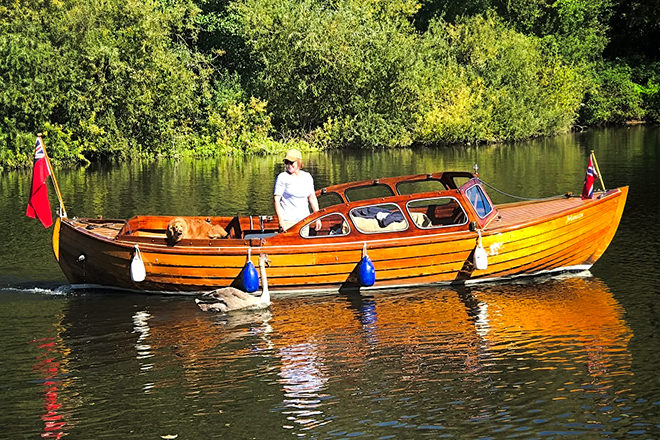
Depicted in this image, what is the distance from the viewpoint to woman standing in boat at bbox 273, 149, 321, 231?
1669 cm

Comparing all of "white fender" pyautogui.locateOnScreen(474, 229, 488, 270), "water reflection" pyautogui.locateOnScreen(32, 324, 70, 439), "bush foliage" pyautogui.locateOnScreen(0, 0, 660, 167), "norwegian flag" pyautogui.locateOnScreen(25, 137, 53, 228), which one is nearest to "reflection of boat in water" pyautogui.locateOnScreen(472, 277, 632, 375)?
"white fender" pyautogui.locateOnScreen(474, 229, 488, 270)

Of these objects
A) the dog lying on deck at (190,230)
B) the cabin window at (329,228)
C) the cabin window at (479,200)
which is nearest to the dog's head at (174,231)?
the dog lying on deck at (190,230)

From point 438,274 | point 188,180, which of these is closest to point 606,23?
point 188,180

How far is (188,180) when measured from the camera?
3703 cm

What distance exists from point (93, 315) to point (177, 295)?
165 cm

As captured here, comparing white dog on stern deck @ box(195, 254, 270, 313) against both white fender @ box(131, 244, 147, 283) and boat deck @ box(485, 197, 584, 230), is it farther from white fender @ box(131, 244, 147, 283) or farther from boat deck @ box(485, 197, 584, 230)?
boat deck @ box(485, 197, 584, 230)

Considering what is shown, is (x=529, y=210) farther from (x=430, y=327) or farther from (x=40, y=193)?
(x=40, y=193)

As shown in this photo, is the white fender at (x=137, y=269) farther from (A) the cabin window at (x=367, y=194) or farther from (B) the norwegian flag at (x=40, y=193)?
(A) the cabin window at (x=367, y=194)

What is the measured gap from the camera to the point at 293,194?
1688cm

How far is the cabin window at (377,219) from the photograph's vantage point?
55.1ft

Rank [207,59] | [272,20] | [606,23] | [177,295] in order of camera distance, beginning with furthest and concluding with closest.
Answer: [606,23] → [207,59] → [272,20] → [177,295]

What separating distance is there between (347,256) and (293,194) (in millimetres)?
1477

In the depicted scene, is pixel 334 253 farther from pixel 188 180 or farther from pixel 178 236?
pixel 188 180

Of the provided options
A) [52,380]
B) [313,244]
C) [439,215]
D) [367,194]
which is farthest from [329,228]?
[367,194]
